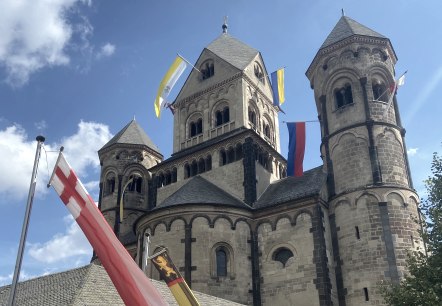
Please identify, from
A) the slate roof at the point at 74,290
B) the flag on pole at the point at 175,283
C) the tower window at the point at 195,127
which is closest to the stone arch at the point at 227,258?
the slate roof at the point at 74,290

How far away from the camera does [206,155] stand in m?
43.0

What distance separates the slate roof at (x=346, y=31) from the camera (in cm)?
3956

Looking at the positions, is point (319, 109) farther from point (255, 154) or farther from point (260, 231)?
point (260, 231)

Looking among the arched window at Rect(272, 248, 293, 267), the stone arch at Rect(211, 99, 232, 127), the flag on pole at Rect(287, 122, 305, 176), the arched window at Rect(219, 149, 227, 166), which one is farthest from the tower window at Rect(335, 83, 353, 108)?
the arched window at Rect(272, 248, 293, 267)

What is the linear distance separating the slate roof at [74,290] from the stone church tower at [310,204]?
7.47m

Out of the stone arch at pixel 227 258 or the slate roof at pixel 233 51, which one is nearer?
the stone arch at pixel 227 258

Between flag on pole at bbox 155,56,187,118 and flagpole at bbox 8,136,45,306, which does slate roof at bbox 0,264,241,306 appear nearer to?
flagpole at bbox 8,136,45,306

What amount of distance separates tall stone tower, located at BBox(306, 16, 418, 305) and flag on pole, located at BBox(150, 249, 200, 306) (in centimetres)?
1764

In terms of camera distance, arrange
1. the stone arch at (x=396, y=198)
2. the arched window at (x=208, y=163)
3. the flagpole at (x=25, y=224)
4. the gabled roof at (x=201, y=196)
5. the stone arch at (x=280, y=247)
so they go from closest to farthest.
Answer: the flagpole at (x=25, y=224), the stone arch at (x=396, y=198), the stone arch at (x=280, y=247), the gabled roof at (x=201, y=196), the arched window at (x=208, y=163)

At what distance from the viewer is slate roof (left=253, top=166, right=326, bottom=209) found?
3500 cm

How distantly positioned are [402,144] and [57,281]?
84.1 ft

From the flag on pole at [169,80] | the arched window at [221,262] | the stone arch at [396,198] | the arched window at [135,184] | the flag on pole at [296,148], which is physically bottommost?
the arched window at [221,262]

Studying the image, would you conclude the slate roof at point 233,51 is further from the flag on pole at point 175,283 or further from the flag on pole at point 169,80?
the flag on pole at point 175,283

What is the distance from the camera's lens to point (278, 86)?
47.6 metres
